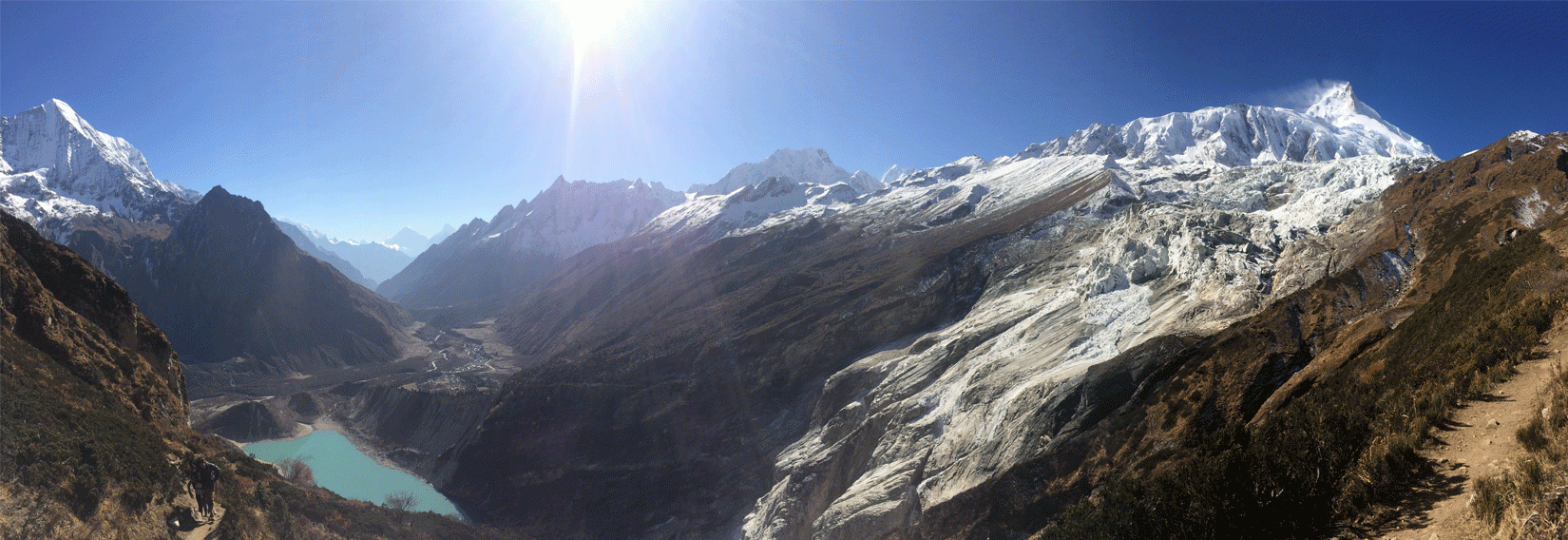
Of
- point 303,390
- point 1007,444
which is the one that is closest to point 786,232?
point 303,390

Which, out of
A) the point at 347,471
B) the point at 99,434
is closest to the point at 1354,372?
the point at 99,434

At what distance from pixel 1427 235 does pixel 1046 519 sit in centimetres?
2498

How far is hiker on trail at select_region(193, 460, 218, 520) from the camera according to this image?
1277 inches

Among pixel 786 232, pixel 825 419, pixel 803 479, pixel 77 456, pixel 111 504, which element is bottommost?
pixel 803 479

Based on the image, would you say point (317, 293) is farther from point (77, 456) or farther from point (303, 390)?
point (77, 456)

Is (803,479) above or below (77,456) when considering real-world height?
below

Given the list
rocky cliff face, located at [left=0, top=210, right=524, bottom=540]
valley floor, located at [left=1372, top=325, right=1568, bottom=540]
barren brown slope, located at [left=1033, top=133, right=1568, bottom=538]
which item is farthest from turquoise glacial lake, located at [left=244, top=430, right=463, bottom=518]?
valley floor, located at [left=1372, top=325, right=1568, bottom=540]

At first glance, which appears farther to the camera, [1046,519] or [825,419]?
[825,419]

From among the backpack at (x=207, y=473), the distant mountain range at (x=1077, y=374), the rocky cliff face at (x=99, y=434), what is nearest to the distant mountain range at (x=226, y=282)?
the distant mountain range at (x=1077, y=374)

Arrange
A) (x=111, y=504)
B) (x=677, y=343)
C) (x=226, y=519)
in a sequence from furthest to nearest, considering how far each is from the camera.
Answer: (x=677, y=343), (x=226, y=519), (x=111, y=504)

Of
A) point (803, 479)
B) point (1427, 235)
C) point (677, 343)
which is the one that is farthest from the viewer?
point (677, 343)

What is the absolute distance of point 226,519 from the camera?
3228cm

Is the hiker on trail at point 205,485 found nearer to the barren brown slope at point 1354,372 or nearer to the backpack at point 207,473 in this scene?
the backpack at point 207,473

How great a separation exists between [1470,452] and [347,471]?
395 ft
